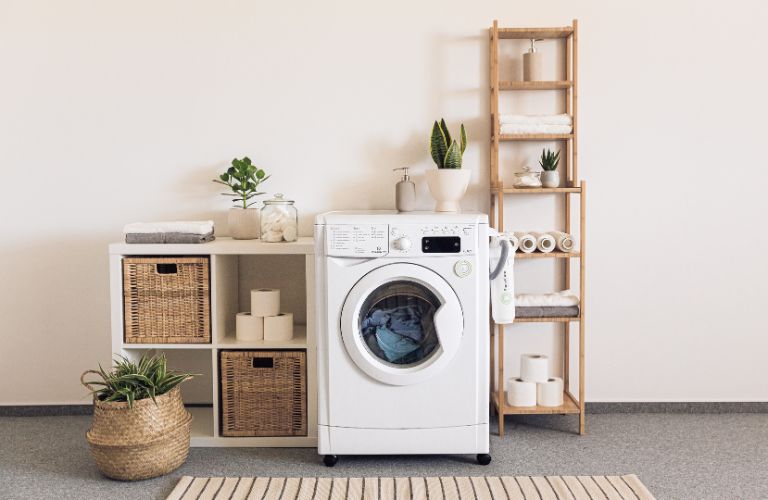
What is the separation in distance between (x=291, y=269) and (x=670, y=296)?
161 centimetres

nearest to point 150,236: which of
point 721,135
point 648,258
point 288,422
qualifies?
point 288,422

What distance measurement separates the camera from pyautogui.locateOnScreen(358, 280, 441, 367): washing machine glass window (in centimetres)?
262

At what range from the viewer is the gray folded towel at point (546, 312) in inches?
117

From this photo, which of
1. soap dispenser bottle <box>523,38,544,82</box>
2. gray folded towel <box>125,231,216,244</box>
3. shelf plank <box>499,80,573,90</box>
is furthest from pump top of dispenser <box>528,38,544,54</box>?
gray folded towel <box>125,231,216,244</box>

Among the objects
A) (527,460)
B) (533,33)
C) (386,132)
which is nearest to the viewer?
(527,460)

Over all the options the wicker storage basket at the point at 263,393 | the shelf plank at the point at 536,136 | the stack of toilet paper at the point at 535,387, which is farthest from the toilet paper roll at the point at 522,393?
the shelf plank at the point at 536,136

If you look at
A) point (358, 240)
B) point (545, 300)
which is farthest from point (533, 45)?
point (358, 240)

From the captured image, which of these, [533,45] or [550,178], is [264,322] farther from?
[533,45]

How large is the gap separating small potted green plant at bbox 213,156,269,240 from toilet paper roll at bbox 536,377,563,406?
4.24ft

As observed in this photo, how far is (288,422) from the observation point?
2.88m

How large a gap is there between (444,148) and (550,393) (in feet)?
3.44

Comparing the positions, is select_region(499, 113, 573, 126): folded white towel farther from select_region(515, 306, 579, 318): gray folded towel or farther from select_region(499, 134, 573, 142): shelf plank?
select_region(515, 306, 579, 318): gray folded towel

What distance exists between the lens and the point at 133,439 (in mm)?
2506

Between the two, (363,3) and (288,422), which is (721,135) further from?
(288,422)
